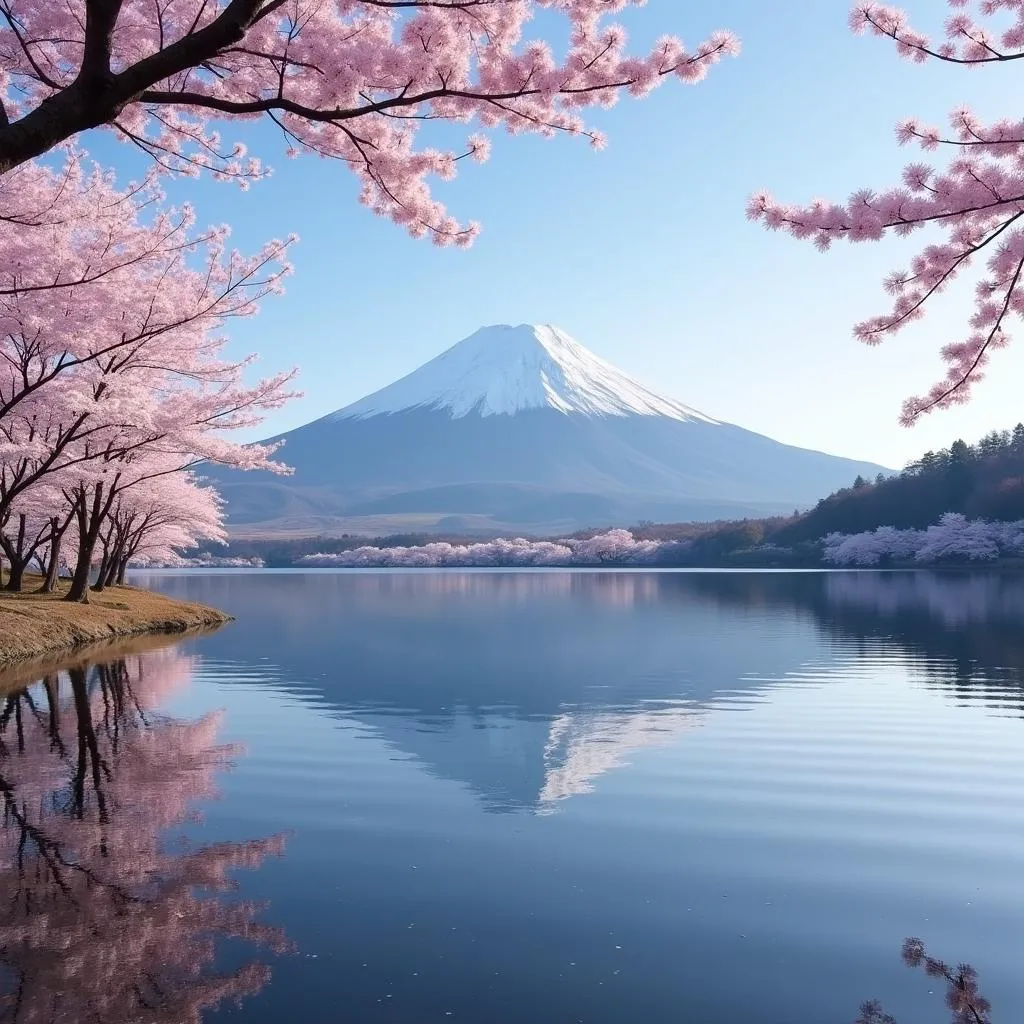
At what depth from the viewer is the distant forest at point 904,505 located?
265ft

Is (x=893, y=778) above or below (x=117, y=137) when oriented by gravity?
below

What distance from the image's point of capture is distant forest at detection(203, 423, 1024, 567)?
8081 cm

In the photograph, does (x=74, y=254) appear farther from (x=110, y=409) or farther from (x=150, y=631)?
(x=150, y=631)

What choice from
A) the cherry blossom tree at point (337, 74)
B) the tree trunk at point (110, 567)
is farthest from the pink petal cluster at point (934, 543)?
the cherry blossom tree at point (337, 74)

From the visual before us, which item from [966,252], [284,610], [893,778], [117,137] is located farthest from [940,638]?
[284,610]

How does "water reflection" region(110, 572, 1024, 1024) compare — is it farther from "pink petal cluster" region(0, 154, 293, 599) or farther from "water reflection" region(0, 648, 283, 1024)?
"pink petal cluster" region(0, 154, 293, 599)

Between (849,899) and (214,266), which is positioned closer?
(849,899)

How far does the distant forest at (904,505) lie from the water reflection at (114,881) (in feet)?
257

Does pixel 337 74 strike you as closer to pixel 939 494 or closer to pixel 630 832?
pixel 630 832

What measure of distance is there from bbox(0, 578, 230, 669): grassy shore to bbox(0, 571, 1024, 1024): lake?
13.4ft

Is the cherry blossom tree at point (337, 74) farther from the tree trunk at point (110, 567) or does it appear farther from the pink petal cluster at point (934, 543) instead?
the pink petal cluster at point (934, 543)

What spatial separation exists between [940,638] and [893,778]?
16.2 m

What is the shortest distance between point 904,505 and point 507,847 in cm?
8817

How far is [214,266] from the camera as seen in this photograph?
1593 cm
